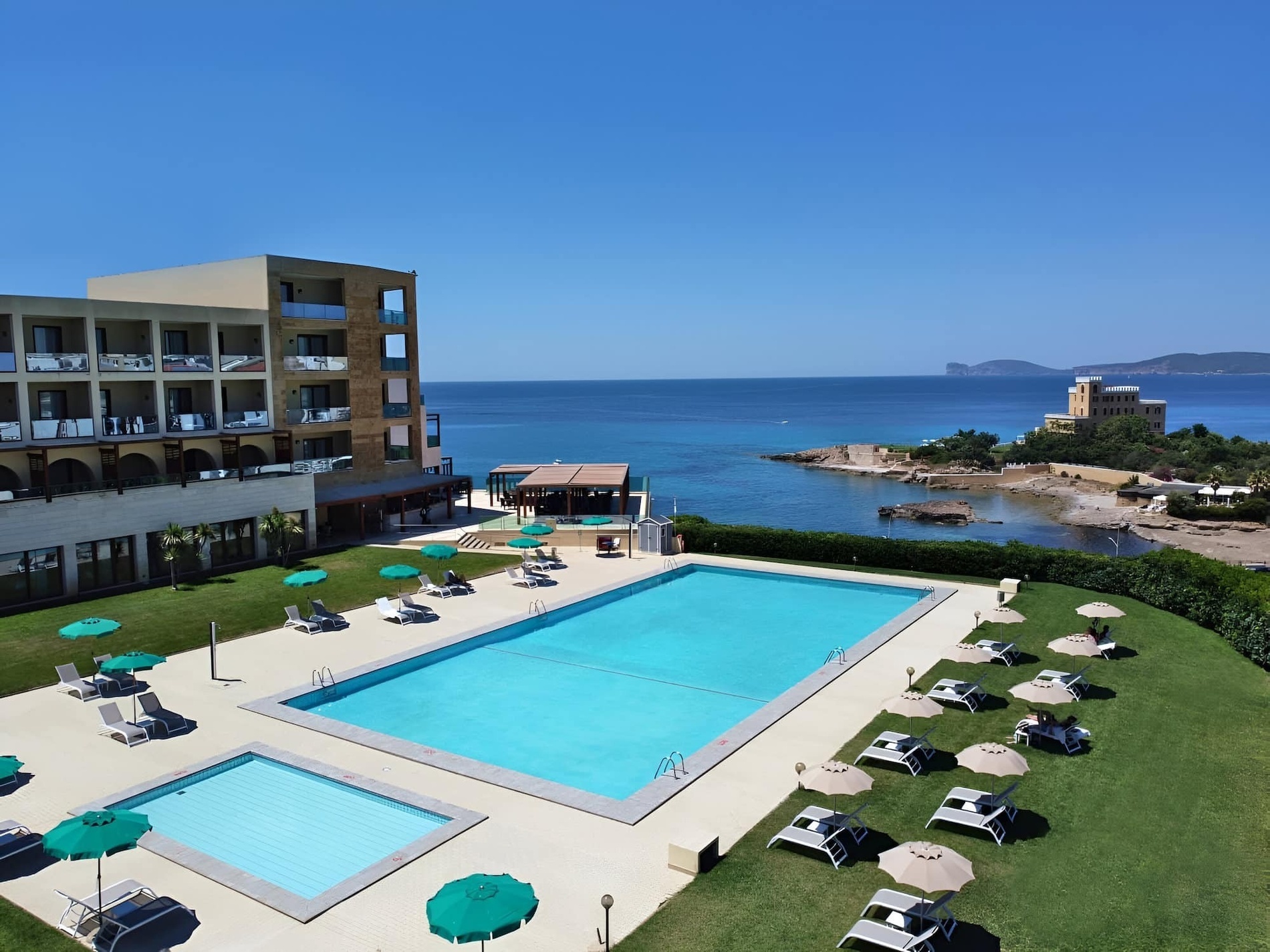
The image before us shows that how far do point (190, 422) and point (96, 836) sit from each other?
25694mm

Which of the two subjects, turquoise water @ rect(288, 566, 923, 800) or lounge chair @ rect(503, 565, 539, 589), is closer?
turquoise water @ rect(288, 566, 923, 800)

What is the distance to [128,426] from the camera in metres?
32.3

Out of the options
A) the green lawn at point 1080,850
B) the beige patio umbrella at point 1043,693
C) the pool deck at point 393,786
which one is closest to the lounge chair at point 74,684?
the pool deck at point 393,786

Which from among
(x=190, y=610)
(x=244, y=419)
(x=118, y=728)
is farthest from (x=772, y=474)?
(x=118, y=728)

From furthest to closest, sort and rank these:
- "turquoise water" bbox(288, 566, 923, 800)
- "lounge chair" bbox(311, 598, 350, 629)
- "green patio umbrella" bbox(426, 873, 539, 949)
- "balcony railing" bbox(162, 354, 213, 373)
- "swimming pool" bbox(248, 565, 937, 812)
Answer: "balcony railing" bbox(162, 354, 213, 373) → "lounge chair" bbox(311, 598, 350, 629) → "turquoise water" bbox(288, 566, 923, 800) → "swimming pool" bbox(248, 565, 937, 812) → "green patio umbrella" bbox(426, 873, 539, 949)

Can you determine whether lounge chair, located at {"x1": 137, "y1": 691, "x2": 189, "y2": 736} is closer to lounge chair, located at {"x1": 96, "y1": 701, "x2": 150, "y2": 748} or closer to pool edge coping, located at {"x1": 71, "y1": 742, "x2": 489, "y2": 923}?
lounge chair, located at {"x1": 96, "y1": 701, "x2": 150, "y2": 748}

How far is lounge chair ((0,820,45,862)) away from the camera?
13.8m

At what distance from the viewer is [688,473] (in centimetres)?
10738

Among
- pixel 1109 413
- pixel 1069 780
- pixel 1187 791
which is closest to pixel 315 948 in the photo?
pixel 1069 780

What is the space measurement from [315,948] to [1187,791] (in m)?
15.1

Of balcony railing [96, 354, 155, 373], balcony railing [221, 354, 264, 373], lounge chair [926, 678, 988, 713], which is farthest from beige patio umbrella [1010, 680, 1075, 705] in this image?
balcony railing [221, 354, 264, 373]

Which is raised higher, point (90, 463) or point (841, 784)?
point (90, 463)

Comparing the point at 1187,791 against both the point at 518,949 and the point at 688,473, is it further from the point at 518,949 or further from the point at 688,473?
the point at 688,473

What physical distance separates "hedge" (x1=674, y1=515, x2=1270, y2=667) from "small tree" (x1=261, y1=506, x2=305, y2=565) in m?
16.2
